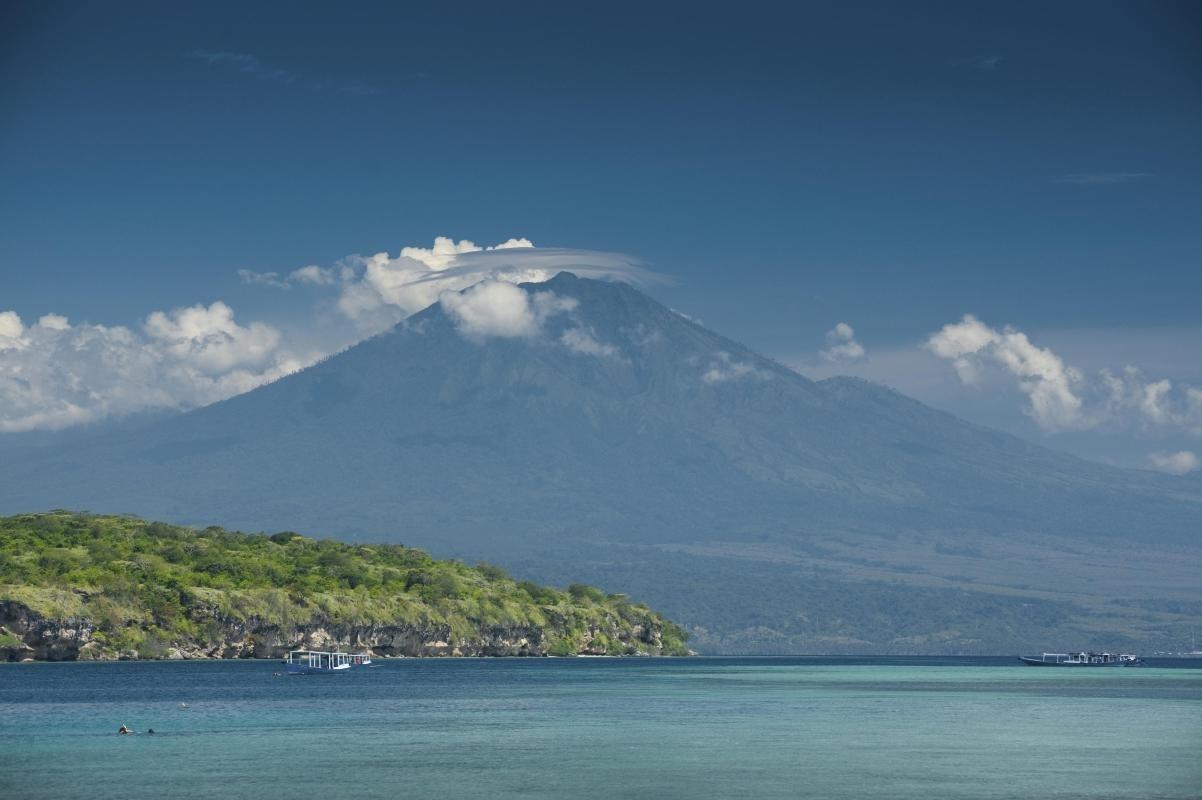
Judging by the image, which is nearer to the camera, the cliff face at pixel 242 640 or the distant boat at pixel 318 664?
the distant boat at pixel 318 664

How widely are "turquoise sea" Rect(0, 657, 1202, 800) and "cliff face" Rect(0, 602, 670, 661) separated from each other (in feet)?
48.5

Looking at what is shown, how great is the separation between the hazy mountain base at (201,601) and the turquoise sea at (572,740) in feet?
58.1

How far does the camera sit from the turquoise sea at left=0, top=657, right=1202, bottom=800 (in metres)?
60.0

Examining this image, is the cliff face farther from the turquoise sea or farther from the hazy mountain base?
the turquoise sea

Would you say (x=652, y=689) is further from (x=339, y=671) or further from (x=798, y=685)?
(x=339, y=671)

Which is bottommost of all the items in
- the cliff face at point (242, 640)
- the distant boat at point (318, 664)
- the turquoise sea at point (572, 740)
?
the turquoise sea at point (572, 740)

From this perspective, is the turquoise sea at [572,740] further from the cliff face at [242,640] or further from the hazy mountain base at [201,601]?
the hazy mountain base at [201,601]

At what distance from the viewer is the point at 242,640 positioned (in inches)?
6688

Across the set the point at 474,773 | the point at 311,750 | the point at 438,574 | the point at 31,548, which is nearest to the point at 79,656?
the point at 31,548

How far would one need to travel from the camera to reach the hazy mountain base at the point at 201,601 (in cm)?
15312

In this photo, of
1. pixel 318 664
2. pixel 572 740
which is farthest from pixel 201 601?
pixel 572 740

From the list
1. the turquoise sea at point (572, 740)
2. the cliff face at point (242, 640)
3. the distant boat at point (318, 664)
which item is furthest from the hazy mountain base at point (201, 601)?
the turquoise sea at point (572, 740)

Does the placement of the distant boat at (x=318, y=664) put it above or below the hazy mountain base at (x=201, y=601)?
below

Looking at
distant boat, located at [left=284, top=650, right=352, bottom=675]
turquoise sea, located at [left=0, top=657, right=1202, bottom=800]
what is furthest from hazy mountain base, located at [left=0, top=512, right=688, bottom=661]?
turquoise sea, located at [left=0, top=657, right=1202, bottom=800]
